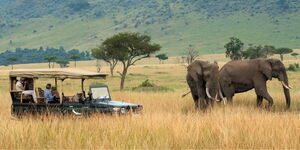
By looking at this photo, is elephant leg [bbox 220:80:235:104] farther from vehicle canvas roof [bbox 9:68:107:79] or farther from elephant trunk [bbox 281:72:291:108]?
vehicle canvas roof [bbox 9:68:107:79]

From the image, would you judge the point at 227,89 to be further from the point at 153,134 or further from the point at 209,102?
the point at 153,134

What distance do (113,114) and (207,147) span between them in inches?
165

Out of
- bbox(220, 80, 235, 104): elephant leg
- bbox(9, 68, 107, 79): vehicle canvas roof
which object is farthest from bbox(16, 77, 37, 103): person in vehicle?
bbox(220, 80, 235, 104): elephant leg

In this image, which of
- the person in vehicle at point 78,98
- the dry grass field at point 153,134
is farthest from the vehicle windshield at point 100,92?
the dry grass field at point 153,134

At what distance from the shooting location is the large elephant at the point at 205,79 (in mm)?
17250

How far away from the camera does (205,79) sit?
57.1 feet

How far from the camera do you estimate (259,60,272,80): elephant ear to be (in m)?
18.7

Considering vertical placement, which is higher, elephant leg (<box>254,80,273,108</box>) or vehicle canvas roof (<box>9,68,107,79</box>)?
vehicle canvas roof (<box>9,68,107,79</box>)

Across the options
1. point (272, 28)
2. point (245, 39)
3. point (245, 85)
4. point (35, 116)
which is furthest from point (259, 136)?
point (272, 28)

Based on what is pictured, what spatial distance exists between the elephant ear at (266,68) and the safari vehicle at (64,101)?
6.27 m

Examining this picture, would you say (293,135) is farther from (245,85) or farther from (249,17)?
(249,17)

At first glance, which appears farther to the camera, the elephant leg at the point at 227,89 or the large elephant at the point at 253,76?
the elephant leg at the point at 227,89

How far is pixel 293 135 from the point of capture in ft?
32.3

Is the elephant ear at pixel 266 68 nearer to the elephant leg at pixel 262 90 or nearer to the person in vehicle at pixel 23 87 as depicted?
the elephant leg at pixel 262 90
